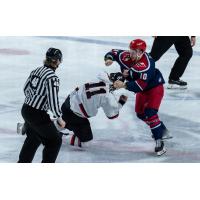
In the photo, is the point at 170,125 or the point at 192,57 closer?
the point at 170,125

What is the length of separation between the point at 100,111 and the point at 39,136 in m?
0.74

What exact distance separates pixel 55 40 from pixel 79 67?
337 millimetres

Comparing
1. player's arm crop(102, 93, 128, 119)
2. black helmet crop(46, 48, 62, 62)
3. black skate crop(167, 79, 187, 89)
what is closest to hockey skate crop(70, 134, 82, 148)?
player's arm crop(102, 93, 128, 119)

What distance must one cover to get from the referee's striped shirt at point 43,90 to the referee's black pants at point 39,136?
6 centimetres

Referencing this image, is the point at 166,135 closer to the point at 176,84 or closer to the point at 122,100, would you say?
the point at 122,100

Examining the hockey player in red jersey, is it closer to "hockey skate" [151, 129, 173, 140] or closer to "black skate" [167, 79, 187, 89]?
"hockey skate" [151, 129, 173, 140]

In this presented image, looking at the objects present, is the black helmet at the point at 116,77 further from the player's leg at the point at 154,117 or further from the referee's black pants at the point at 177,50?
the referee's black pants at the point at 177,50

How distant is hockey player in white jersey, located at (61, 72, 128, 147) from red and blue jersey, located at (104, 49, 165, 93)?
0.10 metres

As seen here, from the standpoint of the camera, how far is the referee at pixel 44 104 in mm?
4129

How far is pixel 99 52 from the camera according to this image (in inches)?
222

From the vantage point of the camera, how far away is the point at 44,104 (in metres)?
4.21

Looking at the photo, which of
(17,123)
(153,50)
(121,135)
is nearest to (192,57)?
(153,50)
